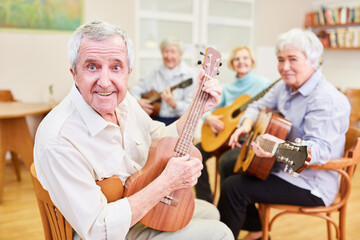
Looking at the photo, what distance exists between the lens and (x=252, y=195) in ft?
5.44

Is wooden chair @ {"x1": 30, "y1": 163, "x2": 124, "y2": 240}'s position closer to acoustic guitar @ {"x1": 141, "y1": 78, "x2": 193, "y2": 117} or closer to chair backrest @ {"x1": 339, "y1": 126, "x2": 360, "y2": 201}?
A: chair backrest @ {"x1": 339, "y1": 126, "x2": 360, "y2": 201}

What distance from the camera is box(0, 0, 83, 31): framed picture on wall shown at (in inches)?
134

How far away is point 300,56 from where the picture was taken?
1729 mm

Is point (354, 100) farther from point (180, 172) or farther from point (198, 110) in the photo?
point (180, 172)

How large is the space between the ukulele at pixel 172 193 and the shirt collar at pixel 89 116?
0.75ft

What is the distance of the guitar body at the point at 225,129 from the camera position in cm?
238

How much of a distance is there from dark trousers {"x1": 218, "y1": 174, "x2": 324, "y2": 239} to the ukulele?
0.49 meters

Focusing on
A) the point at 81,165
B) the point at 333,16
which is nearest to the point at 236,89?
the point at 81,165

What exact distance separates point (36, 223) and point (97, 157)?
160 centimetres

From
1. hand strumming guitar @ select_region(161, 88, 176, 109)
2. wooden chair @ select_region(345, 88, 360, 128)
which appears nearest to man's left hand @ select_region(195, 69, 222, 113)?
hand strumming guitar @ select_region(161, 88, 176, 109)

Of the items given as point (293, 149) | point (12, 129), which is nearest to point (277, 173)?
point (293, 149)

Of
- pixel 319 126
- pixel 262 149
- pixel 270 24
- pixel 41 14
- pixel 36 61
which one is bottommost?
pixel 262 149

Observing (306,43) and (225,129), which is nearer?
(306,43)

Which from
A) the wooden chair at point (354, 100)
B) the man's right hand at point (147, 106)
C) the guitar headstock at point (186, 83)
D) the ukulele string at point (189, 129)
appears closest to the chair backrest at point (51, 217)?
the ukulele string at point (189, 129)
